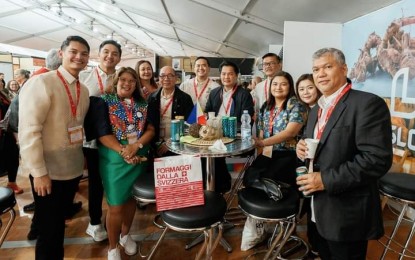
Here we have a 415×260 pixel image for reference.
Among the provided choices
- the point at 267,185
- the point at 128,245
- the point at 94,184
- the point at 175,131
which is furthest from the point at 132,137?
the point at 267,185

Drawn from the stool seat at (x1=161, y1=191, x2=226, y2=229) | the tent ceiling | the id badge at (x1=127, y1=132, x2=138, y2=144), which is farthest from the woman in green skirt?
the tent ceiling

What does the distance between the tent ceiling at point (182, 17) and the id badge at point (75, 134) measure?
3.18 metres

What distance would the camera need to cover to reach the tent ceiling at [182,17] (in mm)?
3922

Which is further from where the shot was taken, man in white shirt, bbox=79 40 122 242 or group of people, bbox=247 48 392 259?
man in white shirt, bbox=79 40 122 242

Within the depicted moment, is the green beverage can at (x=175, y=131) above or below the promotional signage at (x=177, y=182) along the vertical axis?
above

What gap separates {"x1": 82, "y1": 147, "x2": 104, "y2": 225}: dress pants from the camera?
7.27ft

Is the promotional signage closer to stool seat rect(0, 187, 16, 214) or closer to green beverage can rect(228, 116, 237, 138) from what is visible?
green beverage can rect(228, 116, 237, 138)

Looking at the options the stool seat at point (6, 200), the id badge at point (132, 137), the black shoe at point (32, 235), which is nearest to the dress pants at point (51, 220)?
the stool seat at point (6, 200)

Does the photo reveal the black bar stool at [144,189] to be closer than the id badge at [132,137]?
Yes

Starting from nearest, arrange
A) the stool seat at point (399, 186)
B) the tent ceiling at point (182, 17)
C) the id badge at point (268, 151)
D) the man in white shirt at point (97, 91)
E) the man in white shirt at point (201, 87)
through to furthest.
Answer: the stool seat at point (399, 186) → the id badge at point (268, 151) → the man in white shirt at point (97, 91) → the man in white shirt at point (201, 87) → the tent ceiling at point (182, 17)

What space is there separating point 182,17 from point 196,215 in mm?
5770

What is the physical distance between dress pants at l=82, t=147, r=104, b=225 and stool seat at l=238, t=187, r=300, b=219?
4.14 ft

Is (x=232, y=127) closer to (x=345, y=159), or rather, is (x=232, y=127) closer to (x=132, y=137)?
(x=132, y=137)

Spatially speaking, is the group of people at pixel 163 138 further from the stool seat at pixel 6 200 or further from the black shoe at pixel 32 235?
the black shoe at pixel 32 235
